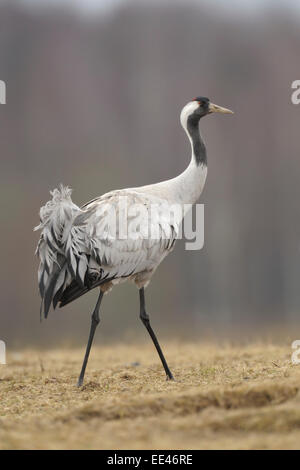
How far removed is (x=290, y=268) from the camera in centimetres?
2058

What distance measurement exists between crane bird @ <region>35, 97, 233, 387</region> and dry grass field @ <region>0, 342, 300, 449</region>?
1.49 ft

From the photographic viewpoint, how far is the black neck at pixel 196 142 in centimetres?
657

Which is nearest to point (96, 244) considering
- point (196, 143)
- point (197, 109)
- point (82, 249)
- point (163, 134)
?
point (82, 249)

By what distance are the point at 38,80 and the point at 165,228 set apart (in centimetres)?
1882

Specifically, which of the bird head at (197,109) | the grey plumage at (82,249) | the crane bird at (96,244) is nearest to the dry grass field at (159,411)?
the crane bird at (96,244)

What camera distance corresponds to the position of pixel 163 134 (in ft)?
73.5

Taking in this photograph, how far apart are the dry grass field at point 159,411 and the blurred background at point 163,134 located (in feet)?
36.6

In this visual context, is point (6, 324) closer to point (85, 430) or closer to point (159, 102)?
point (159, 102)

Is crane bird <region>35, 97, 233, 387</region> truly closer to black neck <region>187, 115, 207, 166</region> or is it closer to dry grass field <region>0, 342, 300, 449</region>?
dry grass field <region>0, 342, 300, 449</region>

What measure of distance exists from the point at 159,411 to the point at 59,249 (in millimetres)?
1831

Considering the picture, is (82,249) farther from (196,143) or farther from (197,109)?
(197,109)

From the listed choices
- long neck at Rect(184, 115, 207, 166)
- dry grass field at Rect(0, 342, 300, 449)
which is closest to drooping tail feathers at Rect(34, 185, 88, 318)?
dry grass field at Rect(0, 342, 300, 449)

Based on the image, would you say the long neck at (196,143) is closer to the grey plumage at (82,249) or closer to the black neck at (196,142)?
the black neck at (196,142)
